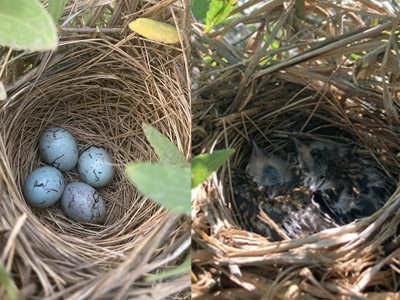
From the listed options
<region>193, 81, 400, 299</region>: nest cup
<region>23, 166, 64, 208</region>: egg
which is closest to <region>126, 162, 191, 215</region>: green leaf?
<region>193, 81, 400, 299</region>: nest cup

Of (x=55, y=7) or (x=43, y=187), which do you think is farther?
(x=43, y=187)

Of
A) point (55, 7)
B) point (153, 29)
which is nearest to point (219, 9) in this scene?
point (153, 29)

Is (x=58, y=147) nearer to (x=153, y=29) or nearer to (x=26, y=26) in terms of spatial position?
(x=153, y=29)

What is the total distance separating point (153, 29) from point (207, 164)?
38 cm

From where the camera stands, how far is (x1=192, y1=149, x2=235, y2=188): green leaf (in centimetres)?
51

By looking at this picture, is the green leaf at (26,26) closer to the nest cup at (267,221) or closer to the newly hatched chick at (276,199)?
the nest cup at (267,221)

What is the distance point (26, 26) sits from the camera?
522 millimetres

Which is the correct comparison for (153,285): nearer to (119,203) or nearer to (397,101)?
(119,203)

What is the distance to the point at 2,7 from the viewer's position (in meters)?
0.57

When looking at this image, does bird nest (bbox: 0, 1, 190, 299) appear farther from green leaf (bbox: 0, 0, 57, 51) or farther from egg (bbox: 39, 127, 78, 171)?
green leaf (bbox: 0, 0, 57, 51)

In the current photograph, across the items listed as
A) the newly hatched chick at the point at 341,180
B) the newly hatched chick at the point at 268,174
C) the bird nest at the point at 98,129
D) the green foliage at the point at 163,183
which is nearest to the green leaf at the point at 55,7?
the bird nest at the point at 98,129

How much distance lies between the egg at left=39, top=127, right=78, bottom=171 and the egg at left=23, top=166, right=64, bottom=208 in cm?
4

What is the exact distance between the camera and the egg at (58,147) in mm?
1023

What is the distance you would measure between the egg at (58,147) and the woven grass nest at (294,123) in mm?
286
